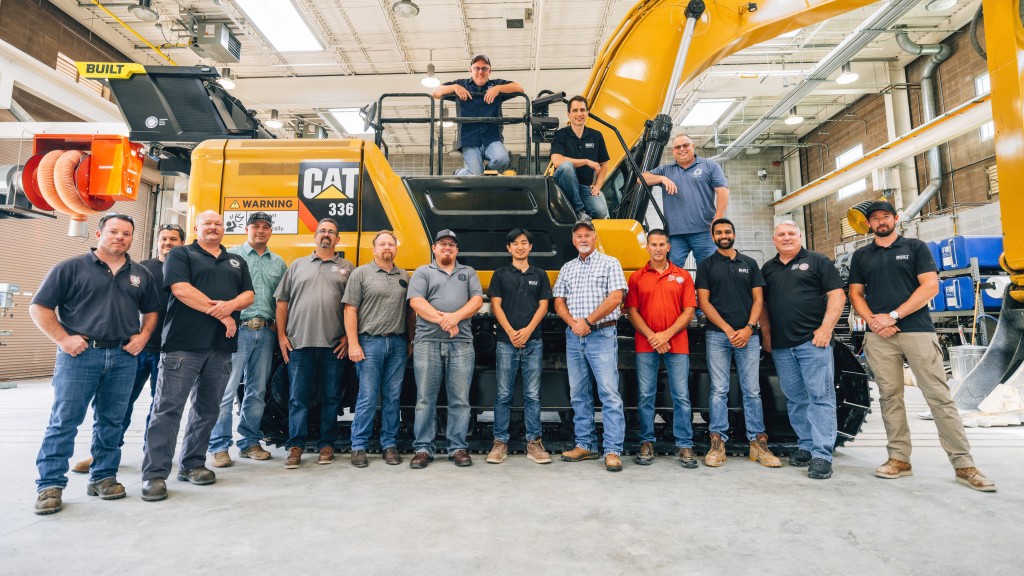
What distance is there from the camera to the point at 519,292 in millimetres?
4301

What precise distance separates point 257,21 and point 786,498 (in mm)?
11899

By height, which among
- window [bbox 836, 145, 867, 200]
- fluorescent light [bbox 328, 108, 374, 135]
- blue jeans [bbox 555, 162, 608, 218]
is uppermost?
fluorescent light [bbox 328, 108, 374, 135]

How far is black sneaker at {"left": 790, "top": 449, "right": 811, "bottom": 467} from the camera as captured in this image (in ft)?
13.7

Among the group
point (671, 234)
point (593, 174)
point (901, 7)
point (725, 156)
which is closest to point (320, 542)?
point (593, 174)

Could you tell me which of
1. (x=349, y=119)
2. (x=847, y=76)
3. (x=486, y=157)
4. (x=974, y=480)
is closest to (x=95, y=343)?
(x=486, y=157)

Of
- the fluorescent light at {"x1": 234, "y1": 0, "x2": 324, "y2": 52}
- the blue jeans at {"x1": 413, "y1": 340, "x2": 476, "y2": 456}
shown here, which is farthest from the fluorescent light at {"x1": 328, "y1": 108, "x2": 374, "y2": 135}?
the blue jeans at {"x1": 413, "y1": 340, "x2": 476, "y2": 456}

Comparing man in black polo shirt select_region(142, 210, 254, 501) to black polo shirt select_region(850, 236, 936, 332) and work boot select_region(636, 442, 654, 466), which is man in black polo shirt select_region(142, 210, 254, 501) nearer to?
work boot select_region(636, 442, 654, 466)

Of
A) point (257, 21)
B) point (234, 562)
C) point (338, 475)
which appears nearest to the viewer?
point (234, 562)

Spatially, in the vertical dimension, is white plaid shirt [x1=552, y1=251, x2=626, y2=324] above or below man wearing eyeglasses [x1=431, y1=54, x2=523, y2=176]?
below

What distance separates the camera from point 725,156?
54.5 ft

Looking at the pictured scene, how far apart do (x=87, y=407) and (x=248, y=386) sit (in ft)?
3.83

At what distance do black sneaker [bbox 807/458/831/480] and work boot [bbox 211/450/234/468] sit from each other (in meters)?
4.52

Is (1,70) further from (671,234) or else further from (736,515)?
(736,515)

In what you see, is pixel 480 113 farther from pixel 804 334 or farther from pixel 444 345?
pixel 804 334
